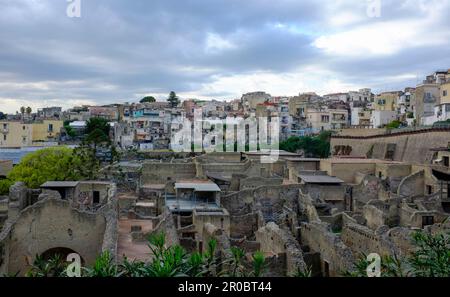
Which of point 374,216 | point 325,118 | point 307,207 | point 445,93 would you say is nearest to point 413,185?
point 307,207

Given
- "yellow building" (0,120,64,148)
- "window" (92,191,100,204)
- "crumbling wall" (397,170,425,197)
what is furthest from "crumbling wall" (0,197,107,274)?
"yellow building" (0,120,64,148)

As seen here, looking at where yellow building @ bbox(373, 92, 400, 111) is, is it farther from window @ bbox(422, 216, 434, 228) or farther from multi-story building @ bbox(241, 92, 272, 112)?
window @ bbox(422, 216, 434, 228)

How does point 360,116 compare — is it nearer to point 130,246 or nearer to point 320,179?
point 320,179

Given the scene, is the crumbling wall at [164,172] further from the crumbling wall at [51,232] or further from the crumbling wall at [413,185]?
the crumbling wall at [51,232]

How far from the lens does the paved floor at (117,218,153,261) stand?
725 inches

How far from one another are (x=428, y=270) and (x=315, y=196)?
968 inches

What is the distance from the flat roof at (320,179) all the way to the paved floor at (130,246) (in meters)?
13.2

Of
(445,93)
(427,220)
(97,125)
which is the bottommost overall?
(427,220)

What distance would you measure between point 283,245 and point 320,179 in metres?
17.6

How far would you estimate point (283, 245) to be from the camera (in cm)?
1906

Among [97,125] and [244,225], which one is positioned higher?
[97,125]

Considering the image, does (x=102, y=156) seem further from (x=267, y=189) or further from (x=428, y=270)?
(x=428, y=270)

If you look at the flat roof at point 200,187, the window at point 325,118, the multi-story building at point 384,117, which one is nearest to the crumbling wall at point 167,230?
the flat roof at point 200,187
